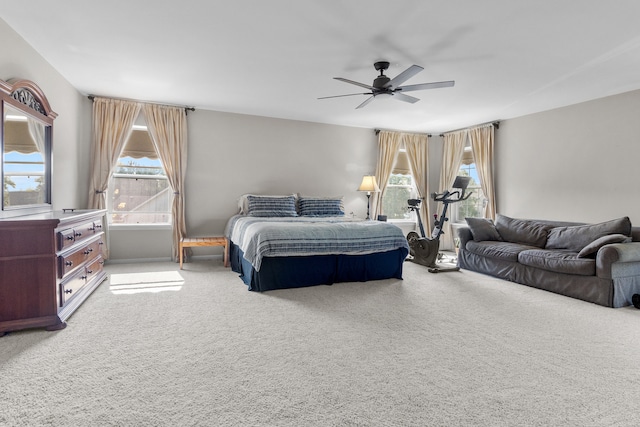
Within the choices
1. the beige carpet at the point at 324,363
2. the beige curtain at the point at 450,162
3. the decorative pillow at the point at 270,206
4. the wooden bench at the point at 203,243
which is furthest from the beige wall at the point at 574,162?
the wooden bench at the point at 203,243

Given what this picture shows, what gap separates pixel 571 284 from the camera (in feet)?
11.9

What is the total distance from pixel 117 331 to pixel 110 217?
3186mm

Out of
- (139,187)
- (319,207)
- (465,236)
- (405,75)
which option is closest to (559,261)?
(465,236)

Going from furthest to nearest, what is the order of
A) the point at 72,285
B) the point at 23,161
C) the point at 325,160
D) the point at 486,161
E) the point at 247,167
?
the point at 325,160 → the point at 486,161 → the point at 247,167 → the point at 23,161 → the point at 72,285

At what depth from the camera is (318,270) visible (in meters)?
3.87

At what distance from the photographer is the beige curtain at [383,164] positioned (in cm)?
663

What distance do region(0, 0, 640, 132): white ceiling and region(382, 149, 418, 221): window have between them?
2.18 meters

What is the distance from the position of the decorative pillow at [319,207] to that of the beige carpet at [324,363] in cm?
222

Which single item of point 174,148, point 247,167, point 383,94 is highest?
point 383,94

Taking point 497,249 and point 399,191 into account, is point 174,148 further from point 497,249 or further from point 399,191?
point 497,249

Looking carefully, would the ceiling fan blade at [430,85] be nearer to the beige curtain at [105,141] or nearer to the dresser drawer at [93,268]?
the dresser drawer at [93,268]

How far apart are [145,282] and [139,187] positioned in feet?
6.44

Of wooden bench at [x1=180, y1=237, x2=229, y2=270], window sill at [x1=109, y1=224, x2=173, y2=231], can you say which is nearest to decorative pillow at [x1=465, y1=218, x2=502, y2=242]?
wooden bench at [x1=180, y1=237, x2=229, y2=270]

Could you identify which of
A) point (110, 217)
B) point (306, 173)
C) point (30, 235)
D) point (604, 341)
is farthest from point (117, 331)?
point (306, 173)
